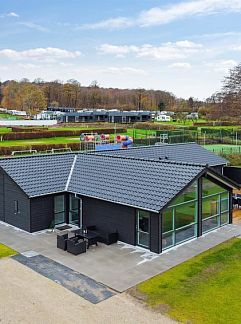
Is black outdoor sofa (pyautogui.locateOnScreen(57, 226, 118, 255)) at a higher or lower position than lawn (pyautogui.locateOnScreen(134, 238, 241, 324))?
higher

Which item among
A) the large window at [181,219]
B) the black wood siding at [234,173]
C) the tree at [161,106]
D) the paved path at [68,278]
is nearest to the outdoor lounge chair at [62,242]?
the paved path at [68,278]

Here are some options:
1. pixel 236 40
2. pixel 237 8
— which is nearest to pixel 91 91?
pixel 236 40

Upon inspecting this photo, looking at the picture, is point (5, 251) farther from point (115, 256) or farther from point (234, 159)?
point (234, 159)

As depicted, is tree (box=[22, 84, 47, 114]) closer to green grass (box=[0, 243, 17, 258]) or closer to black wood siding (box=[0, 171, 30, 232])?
black wood siding (box=[0, 171, 30, 232])

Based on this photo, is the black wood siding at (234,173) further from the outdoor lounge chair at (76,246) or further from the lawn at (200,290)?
the outdoor lounge chair at (76,246)

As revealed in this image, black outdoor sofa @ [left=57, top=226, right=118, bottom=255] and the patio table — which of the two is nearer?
black outdoor sofa @ [left=57, top=226, right=118, bottom=255]

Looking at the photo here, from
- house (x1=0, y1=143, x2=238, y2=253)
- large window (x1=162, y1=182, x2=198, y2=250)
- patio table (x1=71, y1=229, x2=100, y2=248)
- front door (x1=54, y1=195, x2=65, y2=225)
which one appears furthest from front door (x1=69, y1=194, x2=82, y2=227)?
large window (x1=162, y1=182, x2=198, y2=250)

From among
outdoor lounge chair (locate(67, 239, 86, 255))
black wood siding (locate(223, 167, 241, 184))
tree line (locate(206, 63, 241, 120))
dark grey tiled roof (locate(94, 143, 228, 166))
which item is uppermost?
tree line (locate(206, 63, 241, 120))
